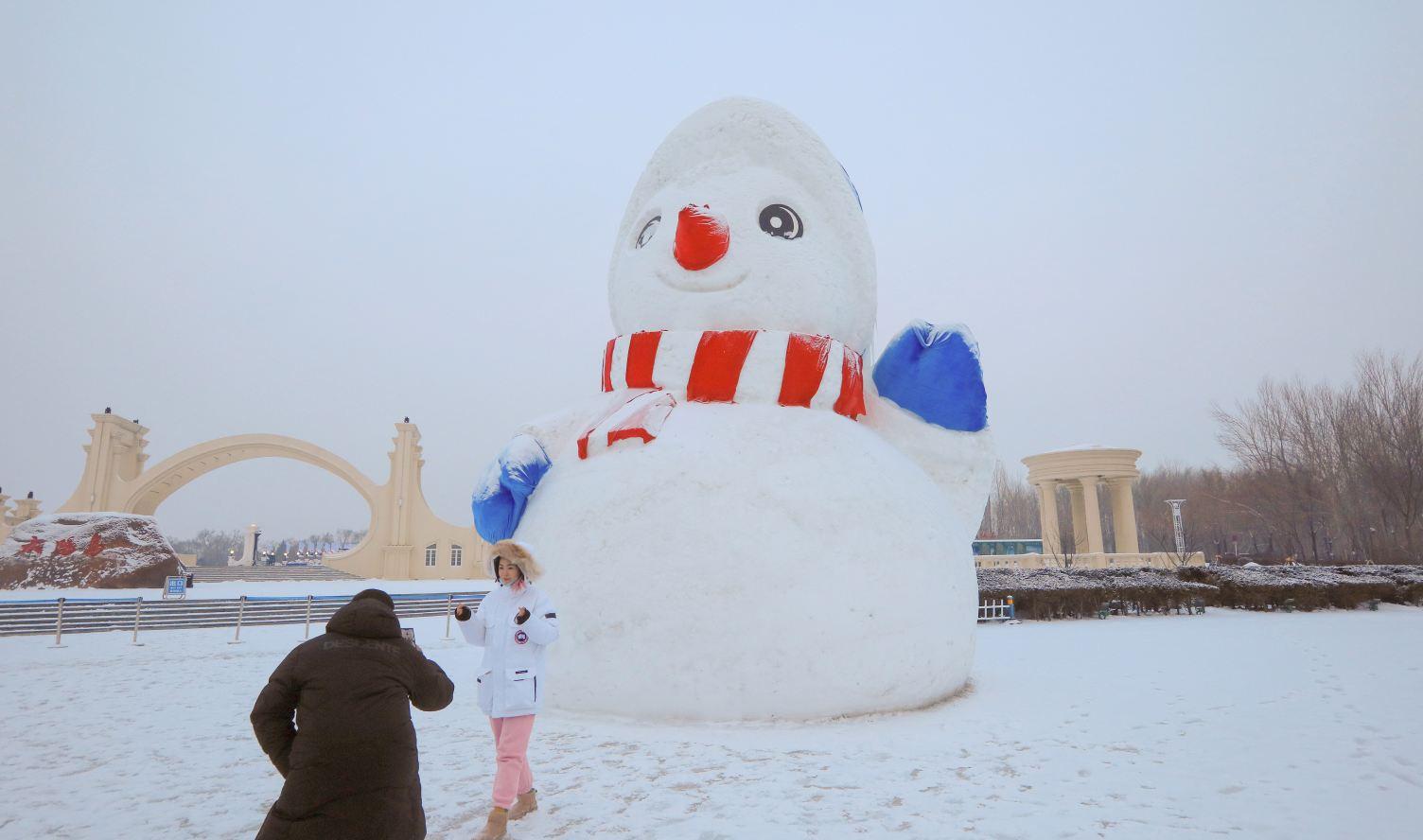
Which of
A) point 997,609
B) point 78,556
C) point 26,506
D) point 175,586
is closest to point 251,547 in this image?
point 26,506

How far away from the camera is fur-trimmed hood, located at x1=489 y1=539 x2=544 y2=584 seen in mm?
3486

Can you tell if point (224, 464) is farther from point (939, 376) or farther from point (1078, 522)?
point (1078, 522)

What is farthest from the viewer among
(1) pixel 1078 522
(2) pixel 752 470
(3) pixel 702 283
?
(1) pixel 1078 522

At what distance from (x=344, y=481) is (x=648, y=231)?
2949cm

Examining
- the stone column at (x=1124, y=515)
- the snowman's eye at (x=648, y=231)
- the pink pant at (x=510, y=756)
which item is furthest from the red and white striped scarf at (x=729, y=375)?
the stone column at (x=1124, y=515)

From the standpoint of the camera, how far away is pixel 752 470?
17.7ft

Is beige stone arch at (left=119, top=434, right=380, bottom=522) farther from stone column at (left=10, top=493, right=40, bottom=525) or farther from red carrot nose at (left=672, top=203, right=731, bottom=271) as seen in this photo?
red carrot nose at (left=672, top=203, right=731, bottom=271)

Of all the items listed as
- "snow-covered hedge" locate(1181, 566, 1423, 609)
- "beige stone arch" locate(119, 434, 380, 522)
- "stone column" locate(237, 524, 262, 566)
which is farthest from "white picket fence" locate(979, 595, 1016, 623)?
"stone column" locate(237, 524, 262, 566)

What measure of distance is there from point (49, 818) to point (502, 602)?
2.54 metres

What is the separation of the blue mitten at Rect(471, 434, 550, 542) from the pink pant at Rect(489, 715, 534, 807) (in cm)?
249

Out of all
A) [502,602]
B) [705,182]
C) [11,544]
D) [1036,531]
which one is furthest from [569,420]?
[1036,531]

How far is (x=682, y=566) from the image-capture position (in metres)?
5.11

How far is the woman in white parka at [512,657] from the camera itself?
3.38 m

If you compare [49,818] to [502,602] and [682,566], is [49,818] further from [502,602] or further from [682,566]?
[682,566]
